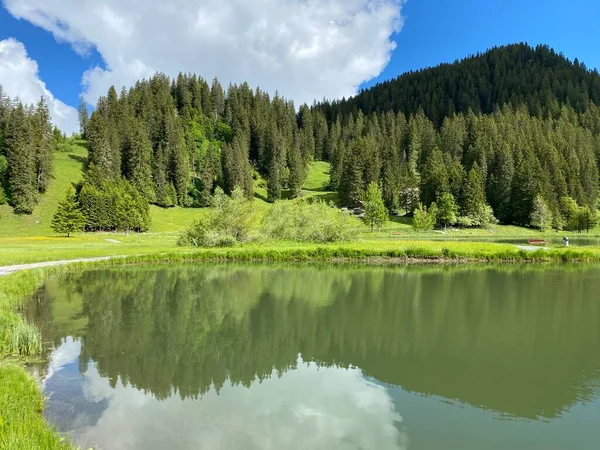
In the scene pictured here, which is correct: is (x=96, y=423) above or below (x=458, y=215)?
below

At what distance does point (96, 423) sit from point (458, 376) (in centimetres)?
973

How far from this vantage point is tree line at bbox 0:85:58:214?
269 ft

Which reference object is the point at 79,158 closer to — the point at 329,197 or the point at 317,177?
the point at 329,197

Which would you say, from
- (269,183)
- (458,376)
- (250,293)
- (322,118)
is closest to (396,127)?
(322,118)

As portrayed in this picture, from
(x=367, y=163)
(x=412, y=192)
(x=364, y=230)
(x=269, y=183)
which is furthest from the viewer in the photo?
(x=269, y=183)

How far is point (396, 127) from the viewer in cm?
15262

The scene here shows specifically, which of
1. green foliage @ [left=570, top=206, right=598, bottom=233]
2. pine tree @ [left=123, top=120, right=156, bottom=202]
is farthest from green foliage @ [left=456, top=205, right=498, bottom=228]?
pine tree @ [left=123, top=120, right=156, bottom=202]

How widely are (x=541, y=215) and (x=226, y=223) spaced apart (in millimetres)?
69808

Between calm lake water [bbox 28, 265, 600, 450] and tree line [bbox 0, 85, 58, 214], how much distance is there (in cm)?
6904

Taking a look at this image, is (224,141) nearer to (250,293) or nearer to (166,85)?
(166,85)

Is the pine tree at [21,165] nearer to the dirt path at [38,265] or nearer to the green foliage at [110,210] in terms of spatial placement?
the green foliage at [110,210]

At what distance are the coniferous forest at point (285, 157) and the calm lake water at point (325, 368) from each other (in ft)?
210

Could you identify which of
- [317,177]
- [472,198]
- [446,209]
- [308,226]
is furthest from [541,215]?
[317,177]

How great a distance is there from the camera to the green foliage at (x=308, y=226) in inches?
2136
